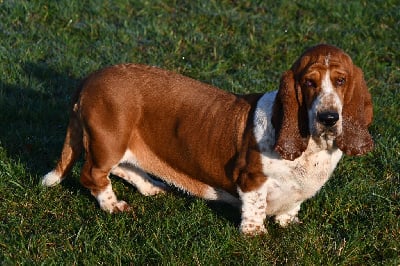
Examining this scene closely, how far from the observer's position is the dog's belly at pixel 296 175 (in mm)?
4914

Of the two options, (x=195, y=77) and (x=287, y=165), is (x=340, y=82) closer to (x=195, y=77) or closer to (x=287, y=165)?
(x=287, y=165)

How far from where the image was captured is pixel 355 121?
15.2ft

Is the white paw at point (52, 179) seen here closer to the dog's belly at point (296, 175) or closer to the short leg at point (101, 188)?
the short leg at point (101, 188)

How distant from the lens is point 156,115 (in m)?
5.34

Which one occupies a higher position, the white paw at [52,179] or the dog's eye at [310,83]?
the dog's eye at [310,83]

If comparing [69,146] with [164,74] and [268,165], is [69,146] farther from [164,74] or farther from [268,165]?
[268,165]

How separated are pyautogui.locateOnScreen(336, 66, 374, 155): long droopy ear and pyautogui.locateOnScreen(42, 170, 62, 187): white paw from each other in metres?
2.27

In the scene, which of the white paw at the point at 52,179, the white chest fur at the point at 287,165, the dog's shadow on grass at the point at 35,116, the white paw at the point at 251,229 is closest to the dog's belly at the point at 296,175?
the white chest fur at the point at 287,165

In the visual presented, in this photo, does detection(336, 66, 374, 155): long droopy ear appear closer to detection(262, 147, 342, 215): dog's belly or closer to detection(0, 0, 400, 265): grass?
detection(262, 147, 342, 215): dog's belly

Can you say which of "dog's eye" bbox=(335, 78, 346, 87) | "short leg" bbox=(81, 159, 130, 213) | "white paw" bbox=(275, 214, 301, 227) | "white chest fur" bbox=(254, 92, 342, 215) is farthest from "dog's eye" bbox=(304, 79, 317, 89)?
"short leg" bbox=(81, 159, 130, 213)

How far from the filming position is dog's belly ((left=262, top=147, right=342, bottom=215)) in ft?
16.1

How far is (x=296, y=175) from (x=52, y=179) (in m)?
1.97

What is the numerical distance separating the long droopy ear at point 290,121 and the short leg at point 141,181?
1.49 metres

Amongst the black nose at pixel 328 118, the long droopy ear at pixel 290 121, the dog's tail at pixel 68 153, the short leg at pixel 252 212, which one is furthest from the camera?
the dog's tail at pixel 68 153
